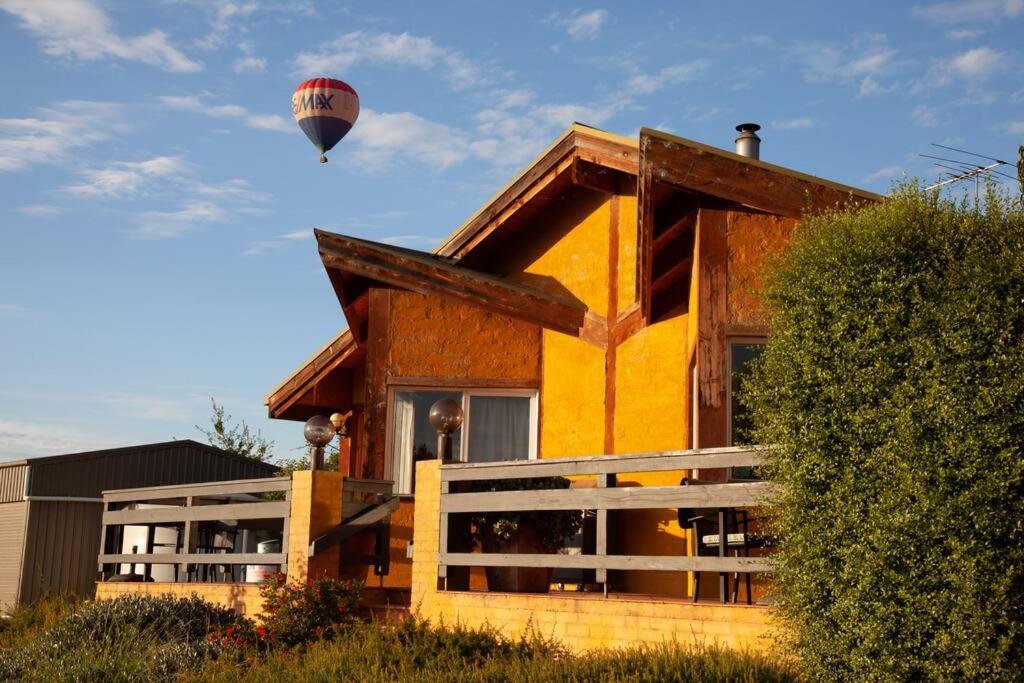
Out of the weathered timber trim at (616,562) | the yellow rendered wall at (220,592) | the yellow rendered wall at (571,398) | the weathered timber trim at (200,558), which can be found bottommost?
the yellow rendered wall at (220,592)

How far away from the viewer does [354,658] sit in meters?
9.63

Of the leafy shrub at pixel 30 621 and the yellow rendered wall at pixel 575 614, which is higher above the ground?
the yellow rendered wall at pixel 575 614

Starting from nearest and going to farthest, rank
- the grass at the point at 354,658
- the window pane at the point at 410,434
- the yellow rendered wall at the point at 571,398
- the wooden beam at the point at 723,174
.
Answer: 1. the grass at the point at 354,658
2. the wooden beam at the point at 723,174
3. the yellow rendered wall at the point at 571,398
4. the window pane at the point at 410,434

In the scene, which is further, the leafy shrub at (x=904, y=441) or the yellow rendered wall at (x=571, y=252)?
the yellow rendered wall at (x=571, y=252)

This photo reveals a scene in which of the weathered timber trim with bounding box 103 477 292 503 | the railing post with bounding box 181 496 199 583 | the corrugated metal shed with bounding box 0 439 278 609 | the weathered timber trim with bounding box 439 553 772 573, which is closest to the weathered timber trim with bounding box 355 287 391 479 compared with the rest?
the weathered timber trim with bounding box 103 477 292 503

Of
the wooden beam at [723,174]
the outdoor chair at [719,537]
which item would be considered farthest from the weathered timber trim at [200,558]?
the wooden beam at [723,174]

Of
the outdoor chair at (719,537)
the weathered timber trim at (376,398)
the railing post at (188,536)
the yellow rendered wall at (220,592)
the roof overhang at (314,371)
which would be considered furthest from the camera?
the roof overhang at (314,371)

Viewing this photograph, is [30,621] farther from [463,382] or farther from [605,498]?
[605,498]

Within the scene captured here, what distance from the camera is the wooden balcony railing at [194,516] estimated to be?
13.0 meters

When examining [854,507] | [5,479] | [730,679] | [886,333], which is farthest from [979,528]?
[5,479]

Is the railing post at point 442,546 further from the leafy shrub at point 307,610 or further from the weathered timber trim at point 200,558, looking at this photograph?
the weathered timber trim at point 200,558

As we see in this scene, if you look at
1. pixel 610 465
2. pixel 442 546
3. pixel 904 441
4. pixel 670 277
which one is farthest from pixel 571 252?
pixel 904 441

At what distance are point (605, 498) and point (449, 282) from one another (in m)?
5.34

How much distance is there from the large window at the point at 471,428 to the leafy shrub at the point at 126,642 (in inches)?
125
